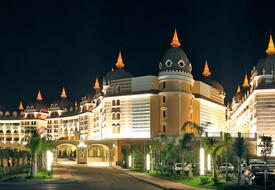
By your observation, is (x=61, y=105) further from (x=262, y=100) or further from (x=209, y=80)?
Result: (x=262, y=100)

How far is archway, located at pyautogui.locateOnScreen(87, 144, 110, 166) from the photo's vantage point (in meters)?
95.6

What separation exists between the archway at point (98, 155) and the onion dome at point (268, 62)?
101ft

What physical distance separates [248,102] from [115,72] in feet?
96.2

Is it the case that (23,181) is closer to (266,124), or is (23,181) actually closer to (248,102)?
(266,124)

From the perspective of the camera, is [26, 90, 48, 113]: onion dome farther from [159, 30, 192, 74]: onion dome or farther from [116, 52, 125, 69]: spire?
[159, 30, 192, 74]: onion dome

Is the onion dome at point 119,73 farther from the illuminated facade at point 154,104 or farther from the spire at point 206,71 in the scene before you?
the spire at point 206,71

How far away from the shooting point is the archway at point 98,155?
9557cm

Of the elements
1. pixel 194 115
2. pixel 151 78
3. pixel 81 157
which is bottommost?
pixel 81 157

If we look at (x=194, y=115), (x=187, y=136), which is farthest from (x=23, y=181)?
(x=194, y=115)

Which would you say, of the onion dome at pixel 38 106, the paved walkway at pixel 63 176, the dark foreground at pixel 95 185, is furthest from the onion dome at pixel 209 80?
the dark foreground at pixel 95 185

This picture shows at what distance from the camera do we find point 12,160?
2785 inches

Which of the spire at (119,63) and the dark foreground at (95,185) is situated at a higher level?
the spire at (119,63)

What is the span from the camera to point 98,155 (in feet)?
357

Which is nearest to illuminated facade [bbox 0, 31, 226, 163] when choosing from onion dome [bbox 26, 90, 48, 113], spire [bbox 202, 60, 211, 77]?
spire [bbox 202, 60, 211, 77]
